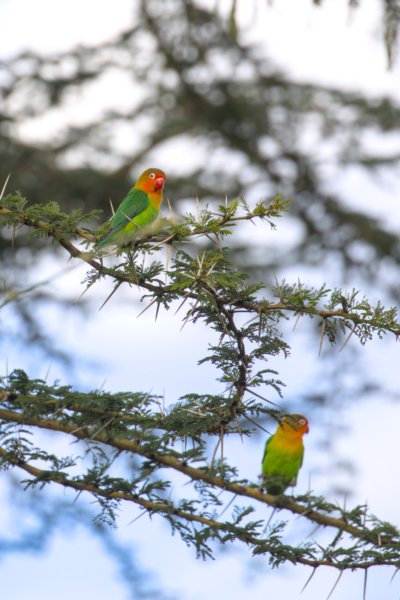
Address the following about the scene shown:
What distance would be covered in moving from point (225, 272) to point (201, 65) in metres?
8.79

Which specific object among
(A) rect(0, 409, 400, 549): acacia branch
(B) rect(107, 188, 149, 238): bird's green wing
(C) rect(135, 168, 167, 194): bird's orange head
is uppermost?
(C) rect(135, 168, 167, 194): bird's orange head

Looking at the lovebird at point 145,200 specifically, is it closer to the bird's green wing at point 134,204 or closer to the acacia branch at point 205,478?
the bird's green wing at point 134,204

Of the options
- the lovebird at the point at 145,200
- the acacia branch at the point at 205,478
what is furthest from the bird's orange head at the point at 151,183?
the acacia branch at the point at 205,478

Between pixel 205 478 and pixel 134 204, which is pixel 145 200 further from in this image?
pixel 205 478

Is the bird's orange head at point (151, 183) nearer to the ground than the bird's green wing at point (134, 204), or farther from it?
farther from it

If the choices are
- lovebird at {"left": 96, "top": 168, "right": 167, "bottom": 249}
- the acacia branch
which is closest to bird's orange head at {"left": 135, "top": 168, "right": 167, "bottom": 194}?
lovebird at {"left": 96, "top": 168, "right": 167, "bottom": 249}

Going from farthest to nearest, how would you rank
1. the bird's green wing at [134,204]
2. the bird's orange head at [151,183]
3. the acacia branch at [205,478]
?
the bird's orange head at [151,183] < the bird's green wing at [134,204] < the acacia branch at [205,478]

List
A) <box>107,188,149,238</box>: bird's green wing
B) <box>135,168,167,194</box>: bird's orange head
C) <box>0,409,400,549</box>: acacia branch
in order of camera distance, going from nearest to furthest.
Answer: <box>0,409,400,549</box>: acacia branch, <box>107,188,149,238</box>: bird's green wing, <box>135,168,167,194</box>: bird's orange head

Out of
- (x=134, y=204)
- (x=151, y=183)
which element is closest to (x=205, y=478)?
(x=134, y=204)

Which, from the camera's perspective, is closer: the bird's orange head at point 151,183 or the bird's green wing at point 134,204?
the bird's green wing at point 134,204

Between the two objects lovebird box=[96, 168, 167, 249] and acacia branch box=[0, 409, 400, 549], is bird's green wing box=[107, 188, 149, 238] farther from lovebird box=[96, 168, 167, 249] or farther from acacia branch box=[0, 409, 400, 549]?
acacia branch box=[0, 409, 400, 549]

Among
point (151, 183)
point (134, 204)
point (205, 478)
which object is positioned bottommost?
point (205, 478)

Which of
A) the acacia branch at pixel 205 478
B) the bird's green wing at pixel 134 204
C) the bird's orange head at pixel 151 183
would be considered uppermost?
the bird's orange head at pixel 151 183

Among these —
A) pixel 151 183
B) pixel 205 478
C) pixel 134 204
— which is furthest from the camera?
pixel 151 183
